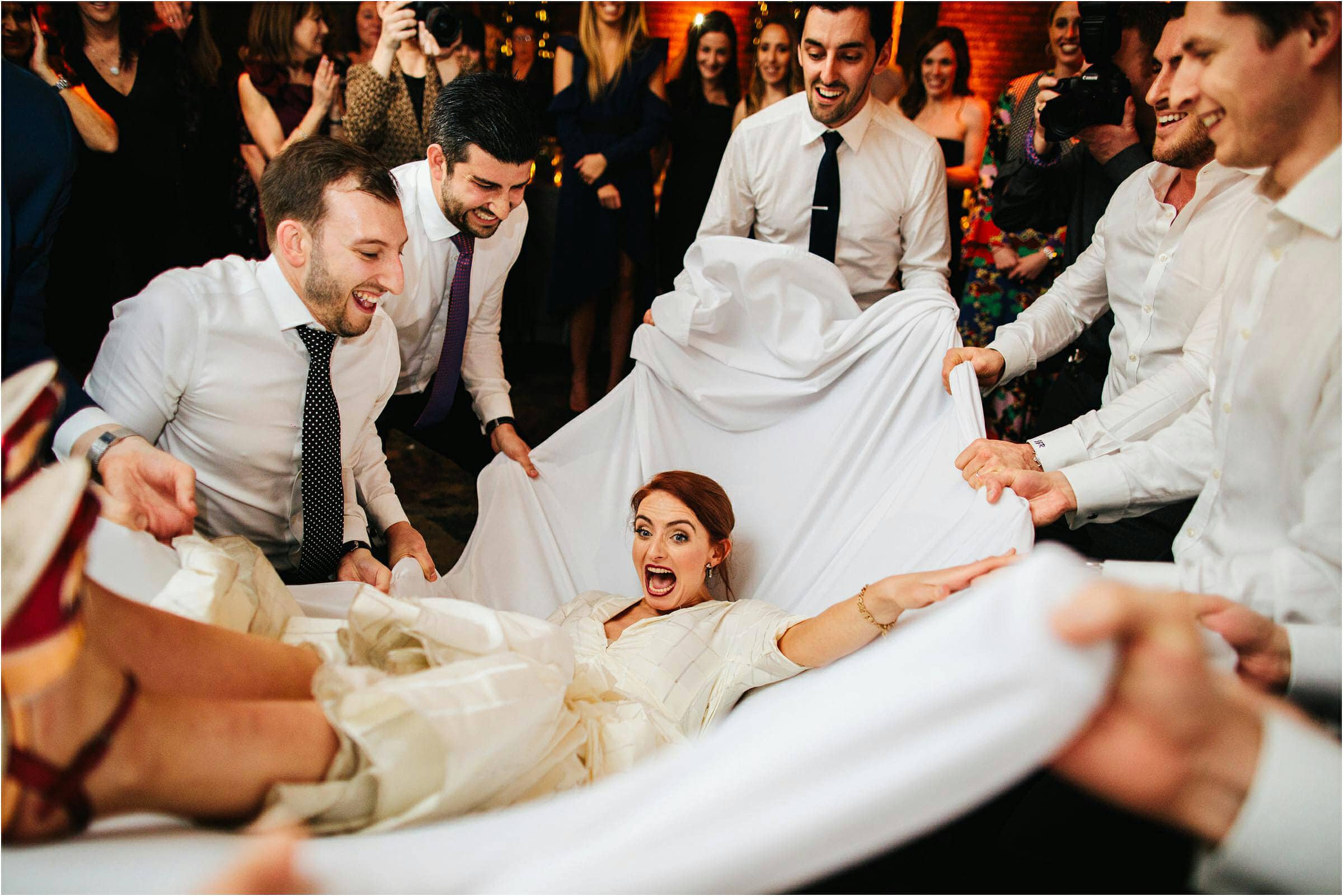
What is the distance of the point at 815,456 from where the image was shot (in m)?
2.42

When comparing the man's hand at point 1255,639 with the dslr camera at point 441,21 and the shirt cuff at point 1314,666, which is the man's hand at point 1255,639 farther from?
the dslr camera at point 441,21

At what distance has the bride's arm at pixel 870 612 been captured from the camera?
58.1 inches

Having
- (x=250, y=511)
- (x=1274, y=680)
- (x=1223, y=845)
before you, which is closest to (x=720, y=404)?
(x=250, y=511)

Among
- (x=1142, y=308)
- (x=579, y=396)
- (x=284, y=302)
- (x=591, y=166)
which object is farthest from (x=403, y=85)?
(x=1142, y=308)

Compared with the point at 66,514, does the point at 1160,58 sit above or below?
above

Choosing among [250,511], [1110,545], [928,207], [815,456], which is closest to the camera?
[250,511]

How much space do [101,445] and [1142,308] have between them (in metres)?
2.29

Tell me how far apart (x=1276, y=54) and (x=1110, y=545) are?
1.31 metres

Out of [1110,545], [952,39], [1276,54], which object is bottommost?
[1110,545]

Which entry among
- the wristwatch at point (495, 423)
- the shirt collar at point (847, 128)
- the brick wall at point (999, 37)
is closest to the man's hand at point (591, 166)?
the shirt collar at point (847, 128)

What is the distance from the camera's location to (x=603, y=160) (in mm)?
4293

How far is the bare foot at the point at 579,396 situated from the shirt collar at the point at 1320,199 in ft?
11.4

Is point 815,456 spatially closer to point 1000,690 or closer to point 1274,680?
point 1274,680

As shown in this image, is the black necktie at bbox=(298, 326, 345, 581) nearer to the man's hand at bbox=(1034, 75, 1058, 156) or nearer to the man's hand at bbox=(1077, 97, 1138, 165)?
the man's hand at bbox=(1034, 75, 1058, 156)
